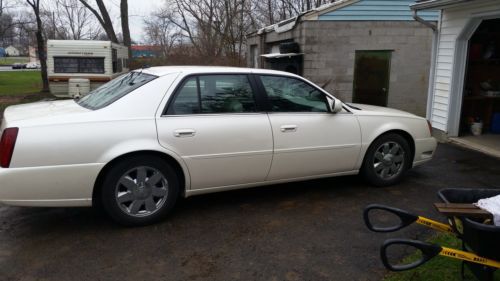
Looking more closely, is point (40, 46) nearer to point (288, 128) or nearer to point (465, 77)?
point (465, 77)

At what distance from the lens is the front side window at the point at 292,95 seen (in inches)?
197

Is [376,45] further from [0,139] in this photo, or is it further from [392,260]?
[0,139]

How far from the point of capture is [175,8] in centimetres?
3541

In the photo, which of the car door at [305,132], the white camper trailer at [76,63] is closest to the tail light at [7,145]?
the car door at [305,132]

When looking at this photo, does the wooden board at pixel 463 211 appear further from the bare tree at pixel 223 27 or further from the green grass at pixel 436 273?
the bare tree at pixel 223 27

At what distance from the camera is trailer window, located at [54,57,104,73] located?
56.5 feet

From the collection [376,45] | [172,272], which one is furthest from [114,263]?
[376,45]

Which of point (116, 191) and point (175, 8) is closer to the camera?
point (116, 191)

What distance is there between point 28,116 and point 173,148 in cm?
137

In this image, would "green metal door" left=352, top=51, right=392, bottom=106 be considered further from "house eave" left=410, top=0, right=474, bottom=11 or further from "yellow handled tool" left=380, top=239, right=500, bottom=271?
"yellow handled tool" left=380, top=239, right=500, bottom=271

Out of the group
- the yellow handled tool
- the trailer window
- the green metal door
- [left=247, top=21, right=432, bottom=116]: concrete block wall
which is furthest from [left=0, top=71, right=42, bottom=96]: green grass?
the yellow handled tool

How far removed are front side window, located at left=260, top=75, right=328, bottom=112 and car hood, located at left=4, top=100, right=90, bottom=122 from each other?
6.37 feet

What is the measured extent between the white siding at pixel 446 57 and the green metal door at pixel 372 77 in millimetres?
3903

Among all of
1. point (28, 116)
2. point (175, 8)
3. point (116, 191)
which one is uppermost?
point (175, 8)
